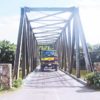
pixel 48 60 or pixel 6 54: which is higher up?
pixel 6 54

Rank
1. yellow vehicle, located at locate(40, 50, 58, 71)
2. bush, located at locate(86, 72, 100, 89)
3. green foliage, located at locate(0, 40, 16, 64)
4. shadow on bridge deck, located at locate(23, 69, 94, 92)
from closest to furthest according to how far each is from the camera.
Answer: bush, located at locate(86, 72, 100, 89) < shadow on bridge deck, located at locate(23, 69, 94, 92) < yellow vehicle, located at locate(40, 50, 58, 71) < green foliage, located at locate(0, 40, 16, 64)

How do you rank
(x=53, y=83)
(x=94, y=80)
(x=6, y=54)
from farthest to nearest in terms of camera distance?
(x=6, y=54) → (x=53, y=83) → (x=94, y=80)

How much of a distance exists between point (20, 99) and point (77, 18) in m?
13.0

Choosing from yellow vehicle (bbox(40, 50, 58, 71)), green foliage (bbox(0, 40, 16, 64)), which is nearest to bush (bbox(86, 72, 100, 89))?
yellow vehicle (bbox(40, 50, 58, 71))

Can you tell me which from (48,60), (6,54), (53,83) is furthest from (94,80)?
(6,54)

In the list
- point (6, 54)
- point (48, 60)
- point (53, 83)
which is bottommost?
point (53, 83)

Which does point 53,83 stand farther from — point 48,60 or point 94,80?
point 48,60

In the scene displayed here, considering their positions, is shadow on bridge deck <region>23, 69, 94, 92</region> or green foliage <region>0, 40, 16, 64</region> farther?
green foliage <region>0, 40, 16, 64</region>

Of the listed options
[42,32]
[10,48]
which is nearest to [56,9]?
[42,32]

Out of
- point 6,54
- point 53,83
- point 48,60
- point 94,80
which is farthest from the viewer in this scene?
point 6,54

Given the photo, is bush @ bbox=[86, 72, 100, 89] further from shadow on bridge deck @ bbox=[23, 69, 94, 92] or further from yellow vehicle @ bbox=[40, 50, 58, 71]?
yellow vehicle @ bbox=[40, 50, 58, 71]

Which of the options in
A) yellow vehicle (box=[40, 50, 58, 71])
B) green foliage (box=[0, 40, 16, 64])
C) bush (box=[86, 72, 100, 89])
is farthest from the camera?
green foliage (box=[0, 40, 16, 64])

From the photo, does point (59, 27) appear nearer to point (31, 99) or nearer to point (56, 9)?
point (56, 9)

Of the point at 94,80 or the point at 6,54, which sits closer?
the point at 94,80
